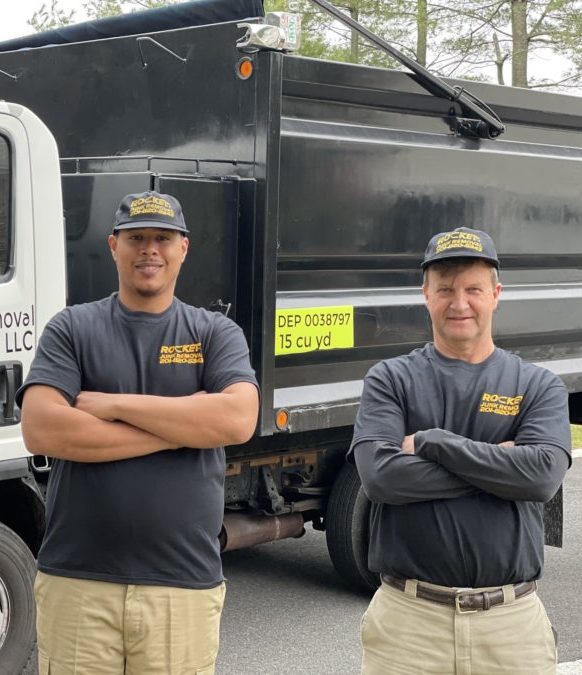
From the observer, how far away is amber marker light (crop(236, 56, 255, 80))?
477 cm

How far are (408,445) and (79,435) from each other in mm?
888

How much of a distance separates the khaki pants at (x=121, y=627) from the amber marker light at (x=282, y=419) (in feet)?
5.75

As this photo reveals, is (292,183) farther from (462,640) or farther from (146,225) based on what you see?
(462,640)

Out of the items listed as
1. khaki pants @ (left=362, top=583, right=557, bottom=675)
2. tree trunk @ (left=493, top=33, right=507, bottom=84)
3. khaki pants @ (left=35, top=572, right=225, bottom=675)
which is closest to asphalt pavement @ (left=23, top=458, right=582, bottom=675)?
khaki pants @ (left=35, top=572, right=225, bottom=675)

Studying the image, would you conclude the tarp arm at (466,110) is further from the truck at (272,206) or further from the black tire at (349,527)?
the black tire at (349,527)

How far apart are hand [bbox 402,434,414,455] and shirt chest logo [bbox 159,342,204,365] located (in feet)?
2.15

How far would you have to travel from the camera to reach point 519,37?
15.0m

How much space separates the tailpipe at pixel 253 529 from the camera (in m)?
5.31

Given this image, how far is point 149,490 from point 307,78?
2.42 m

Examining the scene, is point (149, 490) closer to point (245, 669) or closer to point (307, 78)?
point (245, 669)

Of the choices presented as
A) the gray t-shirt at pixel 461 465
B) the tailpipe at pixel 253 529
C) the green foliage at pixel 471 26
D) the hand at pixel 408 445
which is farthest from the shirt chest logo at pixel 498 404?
the green foliage at pixel 471 26

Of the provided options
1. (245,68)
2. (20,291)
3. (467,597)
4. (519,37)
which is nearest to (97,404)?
(467,597)

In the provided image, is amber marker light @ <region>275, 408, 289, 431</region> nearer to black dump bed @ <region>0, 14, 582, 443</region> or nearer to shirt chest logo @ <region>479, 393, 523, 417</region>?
black dump bed @ <region>0, 14, 582, 443</region>

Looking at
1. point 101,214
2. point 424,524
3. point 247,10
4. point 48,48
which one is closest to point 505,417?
point 424,524
